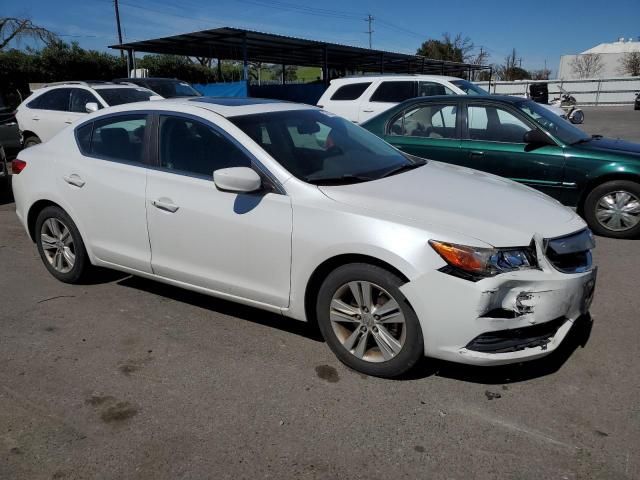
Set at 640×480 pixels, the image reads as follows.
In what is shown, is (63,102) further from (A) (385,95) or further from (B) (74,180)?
(B) (74,180)

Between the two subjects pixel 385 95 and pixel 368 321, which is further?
pixel 385 95

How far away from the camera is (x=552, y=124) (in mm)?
6484

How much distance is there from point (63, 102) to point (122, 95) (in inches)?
48.0

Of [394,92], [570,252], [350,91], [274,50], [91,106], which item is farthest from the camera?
[274,50]

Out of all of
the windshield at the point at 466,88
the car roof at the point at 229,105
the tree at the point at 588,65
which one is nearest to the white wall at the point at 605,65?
the tree at the point at 588,65

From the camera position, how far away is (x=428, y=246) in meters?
2.91

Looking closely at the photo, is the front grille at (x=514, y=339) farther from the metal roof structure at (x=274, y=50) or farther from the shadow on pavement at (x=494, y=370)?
the metal roof structure at (x=274, y=50)

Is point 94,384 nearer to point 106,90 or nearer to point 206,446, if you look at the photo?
point 206,446

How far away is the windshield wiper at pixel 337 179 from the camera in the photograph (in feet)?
11.4

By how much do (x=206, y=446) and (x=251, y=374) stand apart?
0.70m

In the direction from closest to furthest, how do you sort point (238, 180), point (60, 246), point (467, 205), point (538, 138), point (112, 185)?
point (467, 205)
point (238, 180)
point (112, 185)
point (60, 246)
point (538, 138)

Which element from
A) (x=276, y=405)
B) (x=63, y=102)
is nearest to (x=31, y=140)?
(x=63, y=102)

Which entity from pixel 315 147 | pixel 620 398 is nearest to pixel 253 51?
pixel 315 147

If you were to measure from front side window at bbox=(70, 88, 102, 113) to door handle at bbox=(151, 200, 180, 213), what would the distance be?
25.2ft
